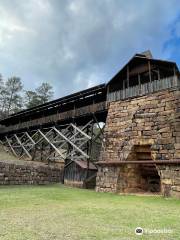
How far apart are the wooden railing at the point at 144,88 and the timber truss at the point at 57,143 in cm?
241

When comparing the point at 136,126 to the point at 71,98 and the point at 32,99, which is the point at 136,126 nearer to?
the point at 71,98

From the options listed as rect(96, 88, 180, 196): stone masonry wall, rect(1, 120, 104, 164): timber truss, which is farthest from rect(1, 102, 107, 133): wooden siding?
rect(96, 88, 180, 196): stone masonry wall

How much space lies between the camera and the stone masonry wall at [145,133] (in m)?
10.0

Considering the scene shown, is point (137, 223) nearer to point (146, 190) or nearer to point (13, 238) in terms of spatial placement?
point (13, 238)

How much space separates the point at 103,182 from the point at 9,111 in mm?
30973

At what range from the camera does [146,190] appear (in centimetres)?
1216

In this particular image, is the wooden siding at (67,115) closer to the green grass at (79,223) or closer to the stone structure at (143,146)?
the stone structure at (143,146)

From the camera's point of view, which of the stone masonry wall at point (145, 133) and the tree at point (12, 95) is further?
the tree at point (12, 95)

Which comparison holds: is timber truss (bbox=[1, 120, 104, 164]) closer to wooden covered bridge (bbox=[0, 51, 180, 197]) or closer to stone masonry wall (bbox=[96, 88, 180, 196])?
wooden covered bridge (bbox=[0, 51, 180, 197])

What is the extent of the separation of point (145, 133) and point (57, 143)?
1054 centimetres

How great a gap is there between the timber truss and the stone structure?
2.25 m

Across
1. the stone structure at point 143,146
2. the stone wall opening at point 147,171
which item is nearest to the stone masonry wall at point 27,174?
the stone structure at point 143,146

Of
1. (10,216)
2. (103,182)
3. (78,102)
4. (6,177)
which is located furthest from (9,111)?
(10,216)

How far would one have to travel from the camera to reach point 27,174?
1402cm
